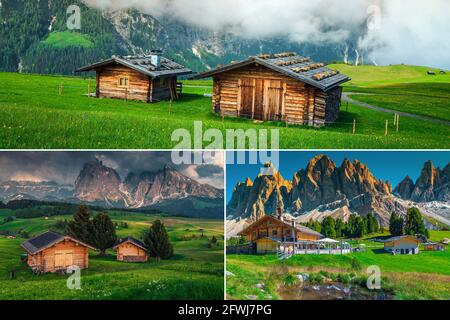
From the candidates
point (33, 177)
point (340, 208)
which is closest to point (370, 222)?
point (340, 208)

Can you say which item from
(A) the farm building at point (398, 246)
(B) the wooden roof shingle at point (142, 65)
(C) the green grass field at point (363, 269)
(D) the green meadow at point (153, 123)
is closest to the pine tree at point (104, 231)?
(C) the green grass field at point (363, 269)

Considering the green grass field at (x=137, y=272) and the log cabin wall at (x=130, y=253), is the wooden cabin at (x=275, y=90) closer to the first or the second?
the green grass field at (x=137, y=272)

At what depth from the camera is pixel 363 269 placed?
14969 mm

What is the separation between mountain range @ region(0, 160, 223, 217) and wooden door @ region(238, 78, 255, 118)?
84.2ft

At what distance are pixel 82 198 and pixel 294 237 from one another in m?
5.49

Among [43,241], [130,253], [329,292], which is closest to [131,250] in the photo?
[130,253]

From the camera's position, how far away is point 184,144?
20.1 metres

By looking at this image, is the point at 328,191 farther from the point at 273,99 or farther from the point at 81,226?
the point at 273,99

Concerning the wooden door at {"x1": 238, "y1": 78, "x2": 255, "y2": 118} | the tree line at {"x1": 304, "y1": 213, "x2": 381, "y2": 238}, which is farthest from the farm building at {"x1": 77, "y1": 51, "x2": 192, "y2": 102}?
the tree line at {"x1": 304, "y1": 213, "x2": 381, "y2": 238}

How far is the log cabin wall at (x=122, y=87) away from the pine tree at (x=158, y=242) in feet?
125

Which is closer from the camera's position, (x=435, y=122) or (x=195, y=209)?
(x=195, y=209)

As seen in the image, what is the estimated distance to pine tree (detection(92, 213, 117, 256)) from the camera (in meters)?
15.2

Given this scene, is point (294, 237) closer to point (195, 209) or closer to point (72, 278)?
point (195, 209)

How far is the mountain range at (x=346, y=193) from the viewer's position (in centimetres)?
1544
